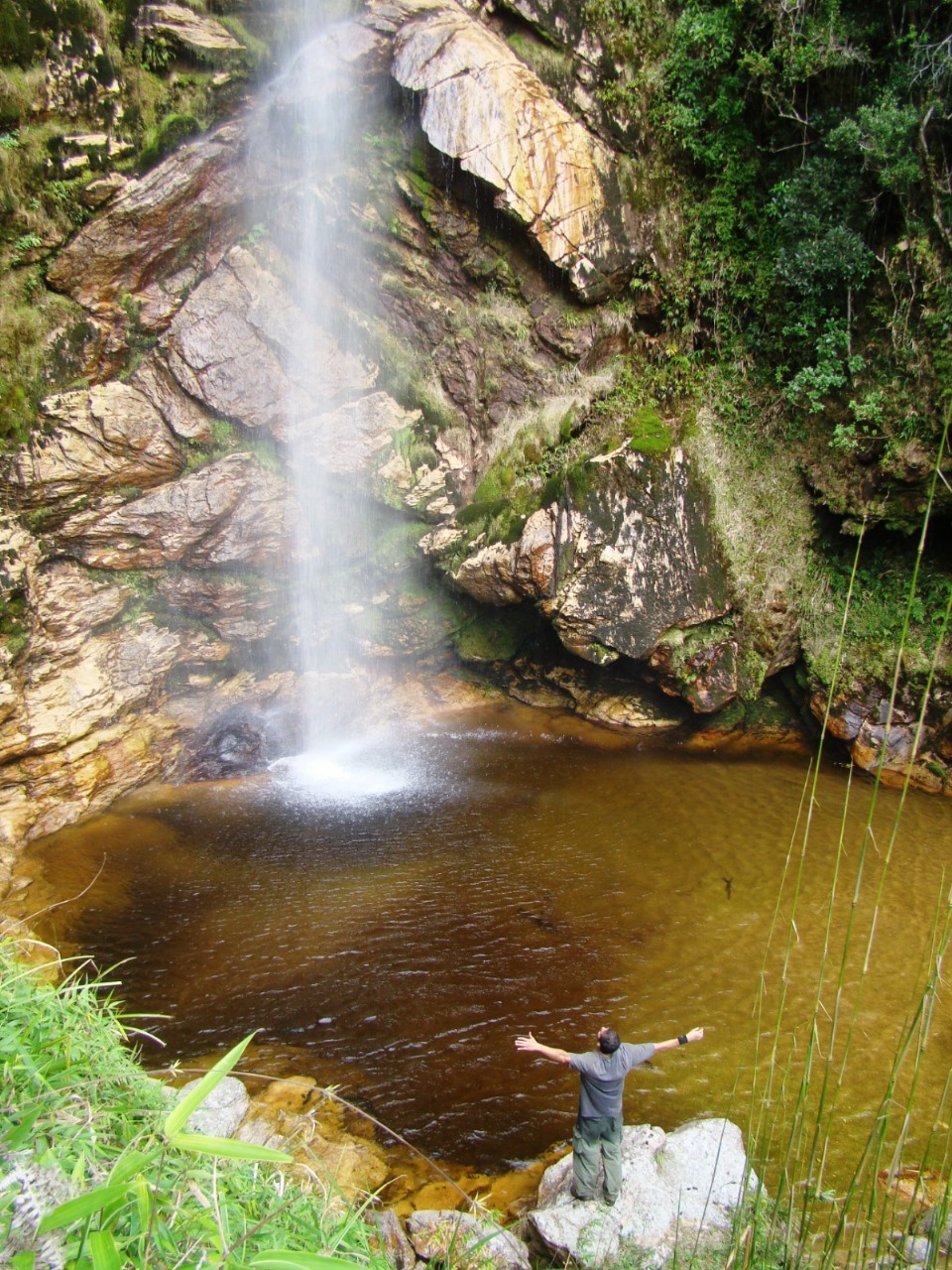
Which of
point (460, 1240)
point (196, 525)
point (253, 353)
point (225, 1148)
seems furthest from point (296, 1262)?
point (253, 353)

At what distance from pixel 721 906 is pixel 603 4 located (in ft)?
40.7

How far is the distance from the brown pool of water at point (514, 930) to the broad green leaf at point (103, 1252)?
323 centimetres

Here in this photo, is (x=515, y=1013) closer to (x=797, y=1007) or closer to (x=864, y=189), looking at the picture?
(x=797, y=1007)

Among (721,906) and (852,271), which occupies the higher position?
(852,271)

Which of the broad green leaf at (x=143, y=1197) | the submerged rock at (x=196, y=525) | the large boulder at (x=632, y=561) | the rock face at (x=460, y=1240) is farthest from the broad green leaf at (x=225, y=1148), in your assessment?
the submerged rock at (x=196, y=525)

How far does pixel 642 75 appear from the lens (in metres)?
10.4

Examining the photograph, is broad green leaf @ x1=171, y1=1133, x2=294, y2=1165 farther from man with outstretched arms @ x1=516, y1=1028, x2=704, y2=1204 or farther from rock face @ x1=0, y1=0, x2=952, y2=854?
rock face @ x1=0, y1=0, x2=952, y2=854

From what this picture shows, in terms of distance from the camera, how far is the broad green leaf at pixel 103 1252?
3.64 feet

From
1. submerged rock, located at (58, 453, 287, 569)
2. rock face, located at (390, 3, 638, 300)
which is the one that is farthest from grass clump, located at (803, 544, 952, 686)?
submerged rock, located at (58, 453, 287, 569)

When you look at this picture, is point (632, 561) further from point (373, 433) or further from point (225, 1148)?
point (225, 1148)

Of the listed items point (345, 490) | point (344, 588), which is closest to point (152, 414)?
point (345, 490)

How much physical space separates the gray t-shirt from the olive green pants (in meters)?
0.05

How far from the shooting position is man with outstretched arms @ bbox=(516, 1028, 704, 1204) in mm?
3809

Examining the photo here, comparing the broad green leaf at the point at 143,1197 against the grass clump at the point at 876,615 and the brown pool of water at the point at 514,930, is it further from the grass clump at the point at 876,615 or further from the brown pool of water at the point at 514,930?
the grass clump at the point at 876,615
